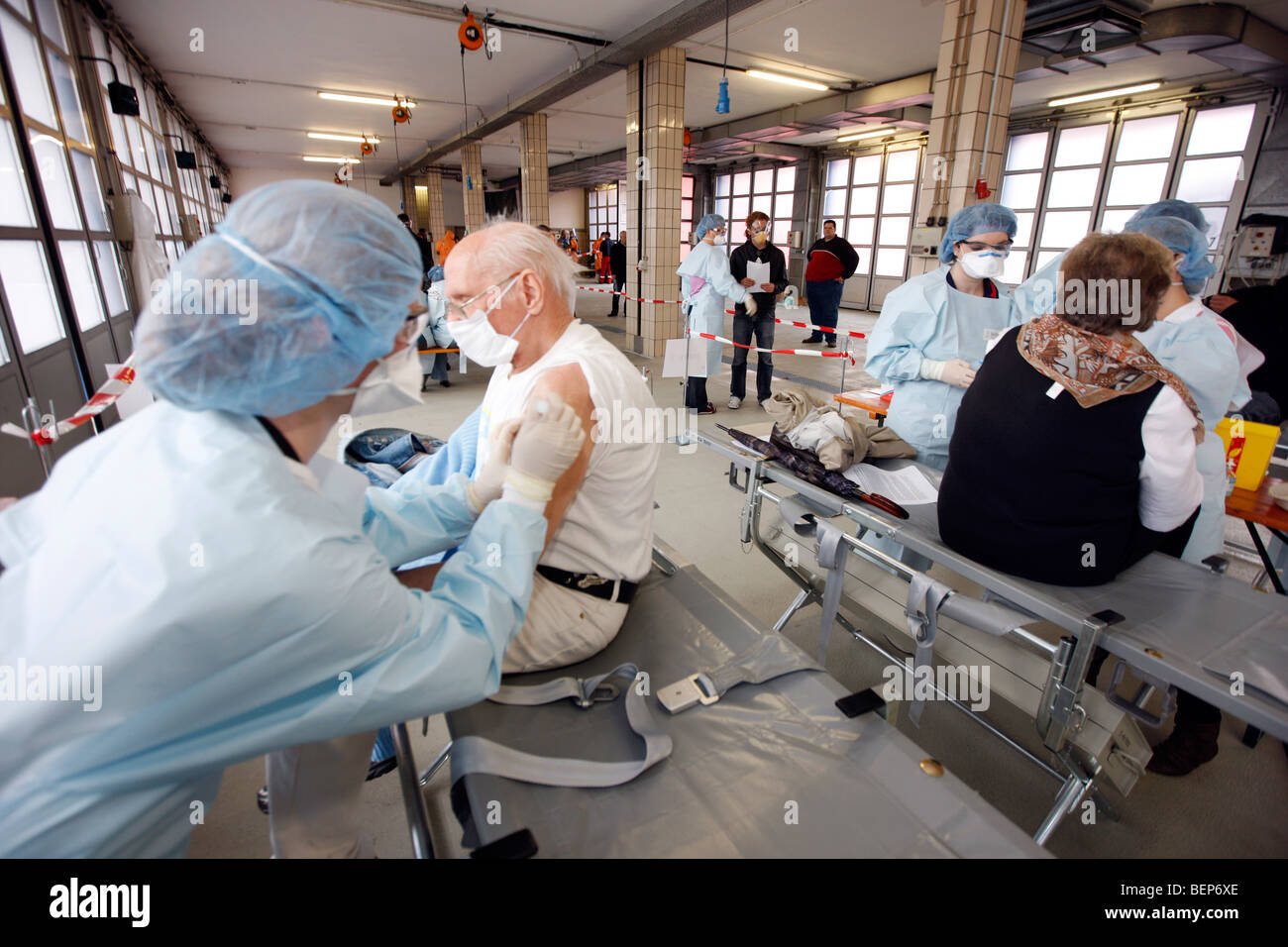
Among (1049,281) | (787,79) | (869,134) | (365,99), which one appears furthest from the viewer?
(869,134)

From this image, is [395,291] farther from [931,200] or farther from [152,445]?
[931,200]

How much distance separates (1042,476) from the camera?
153 centimetres

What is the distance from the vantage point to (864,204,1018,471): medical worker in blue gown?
2.45m

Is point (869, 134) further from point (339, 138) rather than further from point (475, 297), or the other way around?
point (475, 297)

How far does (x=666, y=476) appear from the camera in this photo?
414cm

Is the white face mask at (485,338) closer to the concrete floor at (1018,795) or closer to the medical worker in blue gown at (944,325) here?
the concrete floor at (1018,795)

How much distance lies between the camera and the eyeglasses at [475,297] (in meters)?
1.39

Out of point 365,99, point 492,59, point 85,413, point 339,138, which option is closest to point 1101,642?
point 85,413

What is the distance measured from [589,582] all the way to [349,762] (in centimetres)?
61

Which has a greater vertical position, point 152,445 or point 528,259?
point 528,259

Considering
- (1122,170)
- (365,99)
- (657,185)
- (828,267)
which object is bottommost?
(828,267)

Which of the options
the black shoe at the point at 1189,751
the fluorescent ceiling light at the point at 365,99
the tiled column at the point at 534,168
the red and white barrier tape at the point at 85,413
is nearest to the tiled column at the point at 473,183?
the fluorescent ceiling light at the point at 365,99
